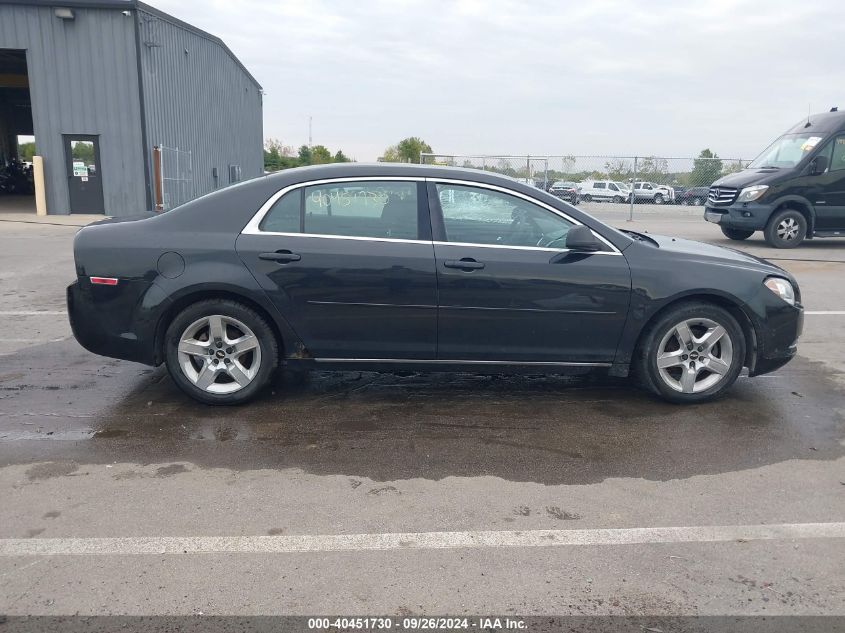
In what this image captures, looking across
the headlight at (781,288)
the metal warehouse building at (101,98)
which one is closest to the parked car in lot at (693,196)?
the metal warehouse building at (101,98)

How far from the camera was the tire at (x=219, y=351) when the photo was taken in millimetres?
4641

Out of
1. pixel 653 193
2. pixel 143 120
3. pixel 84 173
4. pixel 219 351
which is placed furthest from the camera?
pixel 653 193

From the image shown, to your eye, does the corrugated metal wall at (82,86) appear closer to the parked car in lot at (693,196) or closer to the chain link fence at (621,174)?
the chain link fence at (621,174)

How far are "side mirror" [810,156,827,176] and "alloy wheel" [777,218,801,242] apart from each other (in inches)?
38.1

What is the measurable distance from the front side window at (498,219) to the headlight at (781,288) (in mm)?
1462

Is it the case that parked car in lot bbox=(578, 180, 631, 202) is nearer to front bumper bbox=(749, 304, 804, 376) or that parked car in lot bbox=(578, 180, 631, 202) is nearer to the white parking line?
front bumper bbox=(749, 304, 804, 376)

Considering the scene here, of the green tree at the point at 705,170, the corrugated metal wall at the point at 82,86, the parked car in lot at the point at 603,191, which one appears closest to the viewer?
the corrugated metal wall at the point at 82,86

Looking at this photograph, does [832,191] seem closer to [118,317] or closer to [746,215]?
[746,215]

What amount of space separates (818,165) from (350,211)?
12.2 m

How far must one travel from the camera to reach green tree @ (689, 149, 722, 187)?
23156 mm

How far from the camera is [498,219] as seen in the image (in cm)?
476

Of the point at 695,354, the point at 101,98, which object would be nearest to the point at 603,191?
the point at 101,98

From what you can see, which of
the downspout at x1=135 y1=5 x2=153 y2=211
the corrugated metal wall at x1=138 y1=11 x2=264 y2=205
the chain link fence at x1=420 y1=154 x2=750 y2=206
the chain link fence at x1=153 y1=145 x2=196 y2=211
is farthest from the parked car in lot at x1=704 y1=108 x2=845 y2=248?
the downspout at x1=135 y1=5 x2=153 y2=211

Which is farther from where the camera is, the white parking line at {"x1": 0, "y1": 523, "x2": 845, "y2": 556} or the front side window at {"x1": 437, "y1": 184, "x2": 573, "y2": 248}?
the front side window at {"x1": 437, "y1": 184, "x2": 573, "y2": 248}
